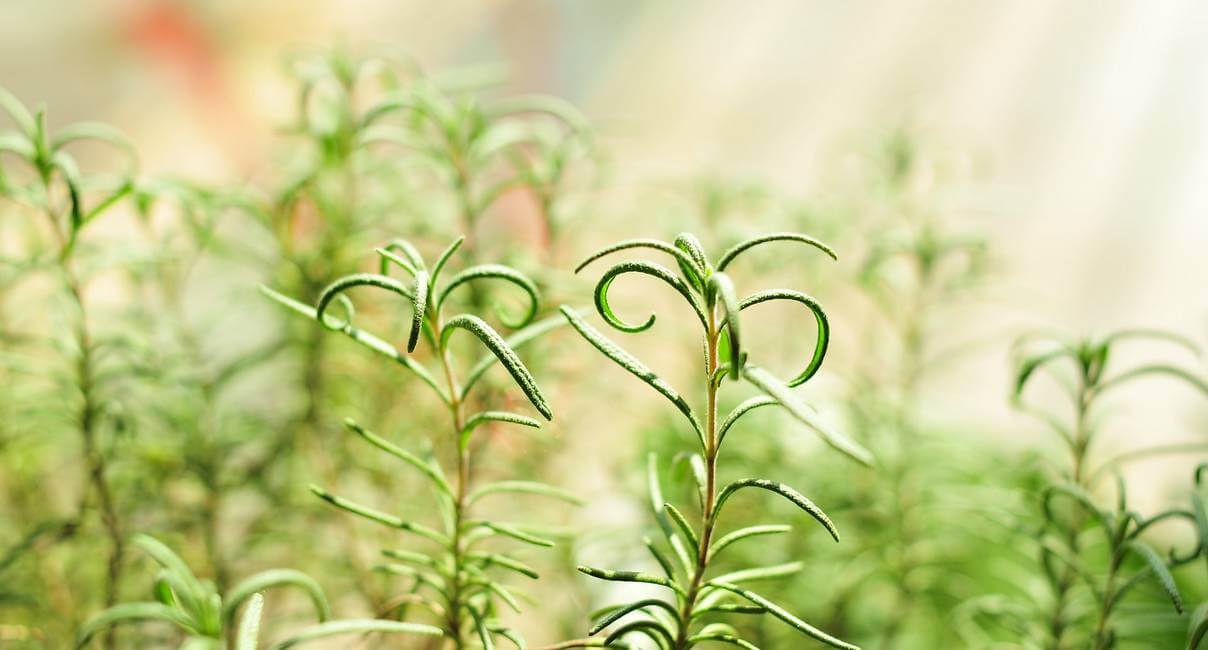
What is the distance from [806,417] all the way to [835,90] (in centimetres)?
228

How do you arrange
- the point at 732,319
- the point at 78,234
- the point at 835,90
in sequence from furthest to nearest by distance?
the point at 835,90, the point at 78,234, the point at 732,319

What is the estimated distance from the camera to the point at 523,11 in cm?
233

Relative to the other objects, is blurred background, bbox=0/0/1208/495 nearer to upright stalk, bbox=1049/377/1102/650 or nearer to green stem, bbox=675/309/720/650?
upright stalk, bbox=1049/377/1102/650

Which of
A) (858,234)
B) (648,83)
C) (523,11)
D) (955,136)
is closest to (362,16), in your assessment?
(523,11)

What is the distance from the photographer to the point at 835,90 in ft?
7.86

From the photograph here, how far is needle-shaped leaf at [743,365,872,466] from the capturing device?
284mm

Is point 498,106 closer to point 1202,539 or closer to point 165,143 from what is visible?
point 1202,539

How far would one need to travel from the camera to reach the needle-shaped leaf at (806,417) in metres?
0.28

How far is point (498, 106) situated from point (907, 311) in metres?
0.40

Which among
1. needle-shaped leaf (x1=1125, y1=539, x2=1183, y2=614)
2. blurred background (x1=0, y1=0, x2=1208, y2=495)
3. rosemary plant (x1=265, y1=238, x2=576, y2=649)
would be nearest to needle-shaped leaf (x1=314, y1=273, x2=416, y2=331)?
rosemary plant (x1=265, y1=238, x2=576, y2=649)

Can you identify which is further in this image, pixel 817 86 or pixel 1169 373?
pixel 817 86

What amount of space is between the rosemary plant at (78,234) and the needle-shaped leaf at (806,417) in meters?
0.36

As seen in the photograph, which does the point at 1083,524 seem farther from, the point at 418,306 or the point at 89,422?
the point at 89,422

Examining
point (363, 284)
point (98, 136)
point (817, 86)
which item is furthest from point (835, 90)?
point (363, 284)
